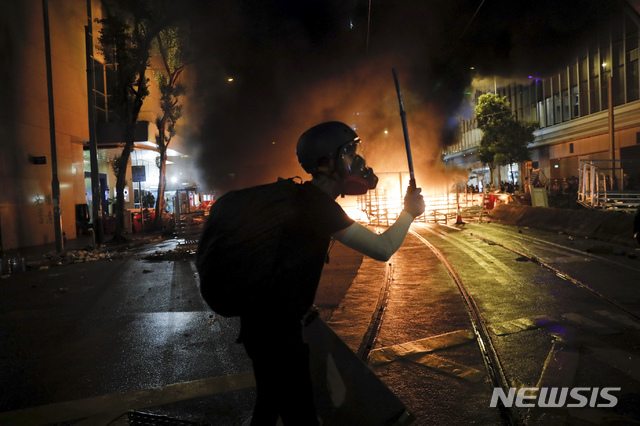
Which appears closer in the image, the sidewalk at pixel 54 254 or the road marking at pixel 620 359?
the road marking at pixel 620 359

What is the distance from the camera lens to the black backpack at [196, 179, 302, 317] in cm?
155

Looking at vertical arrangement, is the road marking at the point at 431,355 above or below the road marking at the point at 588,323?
below

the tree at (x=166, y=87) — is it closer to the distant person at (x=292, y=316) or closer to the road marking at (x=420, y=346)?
the road marking at (x=420, y=346)

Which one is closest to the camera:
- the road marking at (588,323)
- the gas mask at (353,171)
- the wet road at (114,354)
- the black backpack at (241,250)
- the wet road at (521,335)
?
the black backpack at (241,250)

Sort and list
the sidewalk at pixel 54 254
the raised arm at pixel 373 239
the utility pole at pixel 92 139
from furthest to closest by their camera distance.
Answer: the utility pole at pixel 92 139
the sidewalk at pixel 54 254
the raised arm at pixel 373 239

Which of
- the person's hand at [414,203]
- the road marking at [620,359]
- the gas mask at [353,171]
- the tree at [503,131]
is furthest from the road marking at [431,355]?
the tree at [503,131]

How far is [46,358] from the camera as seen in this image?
4.64m

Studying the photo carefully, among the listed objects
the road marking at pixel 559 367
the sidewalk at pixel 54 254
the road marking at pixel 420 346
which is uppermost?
the sidewalk at pixel 54 254

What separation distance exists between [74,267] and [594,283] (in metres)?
11.5

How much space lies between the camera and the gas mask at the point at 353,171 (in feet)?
6.40

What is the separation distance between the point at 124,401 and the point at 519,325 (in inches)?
152

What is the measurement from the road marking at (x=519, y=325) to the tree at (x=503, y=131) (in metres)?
30.3

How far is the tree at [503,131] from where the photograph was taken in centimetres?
3300

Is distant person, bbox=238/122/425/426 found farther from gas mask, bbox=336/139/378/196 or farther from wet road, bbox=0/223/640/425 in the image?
wet road, bbox=0/223/640/425
